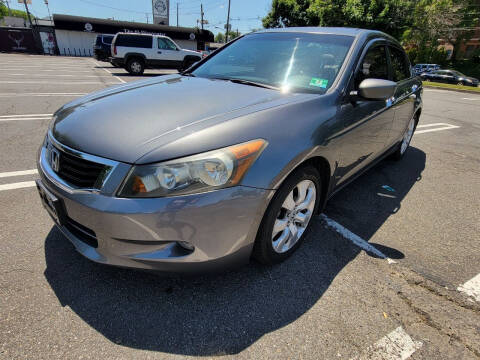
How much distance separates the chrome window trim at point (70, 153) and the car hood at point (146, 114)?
0.10 ft

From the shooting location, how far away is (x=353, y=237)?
257 cm

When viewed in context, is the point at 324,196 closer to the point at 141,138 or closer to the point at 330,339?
the point at 330,339

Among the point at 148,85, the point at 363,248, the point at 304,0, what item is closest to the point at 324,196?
the point at 363,248

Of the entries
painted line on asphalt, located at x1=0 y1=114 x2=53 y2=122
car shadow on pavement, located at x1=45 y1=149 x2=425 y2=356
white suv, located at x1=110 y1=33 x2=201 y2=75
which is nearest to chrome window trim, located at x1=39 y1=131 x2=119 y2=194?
car shadow on pavement, located at x1=45 y1=149 x2=425 y2=356

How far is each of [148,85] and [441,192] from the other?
11.7ft

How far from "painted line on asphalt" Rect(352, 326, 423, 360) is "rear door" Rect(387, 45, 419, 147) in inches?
94.6

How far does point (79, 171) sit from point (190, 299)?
1.00 meters

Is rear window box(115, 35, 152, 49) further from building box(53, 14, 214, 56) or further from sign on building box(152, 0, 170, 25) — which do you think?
sign on building box(152, 0, 170, 25)

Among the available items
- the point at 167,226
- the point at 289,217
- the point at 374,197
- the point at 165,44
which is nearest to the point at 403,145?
the point at 374,197

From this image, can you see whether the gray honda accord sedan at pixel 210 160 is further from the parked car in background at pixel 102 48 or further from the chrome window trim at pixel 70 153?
the parked car in background at pixel 102 48

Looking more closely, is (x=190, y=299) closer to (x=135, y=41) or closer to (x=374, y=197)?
(x=374, y=197)

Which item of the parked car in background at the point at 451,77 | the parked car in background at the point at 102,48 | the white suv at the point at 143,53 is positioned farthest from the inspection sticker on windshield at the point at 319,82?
the parked car in background at the point at 451,77

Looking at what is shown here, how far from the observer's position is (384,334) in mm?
1692

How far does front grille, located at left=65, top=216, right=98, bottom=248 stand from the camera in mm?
1680
